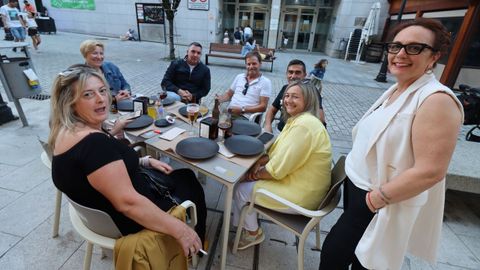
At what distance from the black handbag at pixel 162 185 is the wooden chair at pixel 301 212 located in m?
0.52

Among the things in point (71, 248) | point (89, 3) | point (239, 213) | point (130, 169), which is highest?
point (89, 3)

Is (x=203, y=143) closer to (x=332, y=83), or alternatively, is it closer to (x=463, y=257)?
(x=463, y=257)

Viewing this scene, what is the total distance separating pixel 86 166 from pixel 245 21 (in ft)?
48.3

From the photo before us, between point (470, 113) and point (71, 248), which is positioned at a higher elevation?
point (470, 113)

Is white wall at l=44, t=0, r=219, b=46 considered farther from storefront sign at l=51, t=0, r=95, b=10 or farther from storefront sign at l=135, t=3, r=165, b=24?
storefront sign at l=135, t=3, r=165, b=24

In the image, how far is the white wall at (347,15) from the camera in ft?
38.4

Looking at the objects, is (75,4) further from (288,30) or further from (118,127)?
(118,127)

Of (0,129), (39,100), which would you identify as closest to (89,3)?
(39,100)

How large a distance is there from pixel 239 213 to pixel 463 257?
1.82 meters

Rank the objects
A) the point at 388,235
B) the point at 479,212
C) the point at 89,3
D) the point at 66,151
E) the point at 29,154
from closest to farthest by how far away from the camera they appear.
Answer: the point at 66,151, the point at 388,235, the point at 479,212, the point at 29,154, the point at 89,3

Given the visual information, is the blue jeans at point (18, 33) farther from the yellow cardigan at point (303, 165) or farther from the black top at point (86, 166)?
the yellow cardigan at point (303, 165)

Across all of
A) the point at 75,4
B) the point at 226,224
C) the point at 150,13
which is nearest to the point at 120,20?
the point at 150,13

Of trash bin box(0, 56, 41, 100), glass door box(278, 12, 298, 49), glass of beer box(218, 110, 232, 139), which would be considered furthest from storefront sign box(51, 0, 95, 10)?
glass of beer box(218, 110, 232, 139)

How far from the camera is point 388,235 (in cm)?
119
